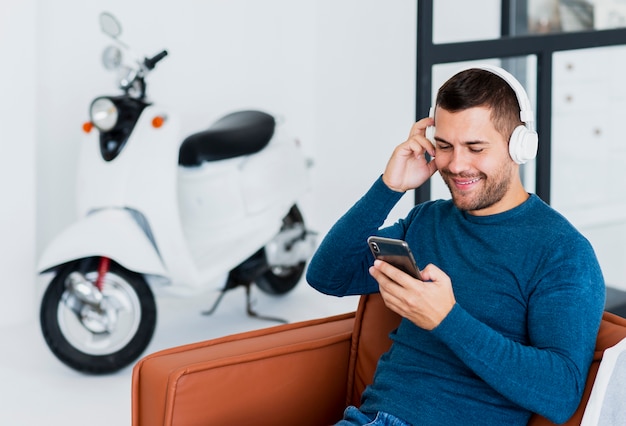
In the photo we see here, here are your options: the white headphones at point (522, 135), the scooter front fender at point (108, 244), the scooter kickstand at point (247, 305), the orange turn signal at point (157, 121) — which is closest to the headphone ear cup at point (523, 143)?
the white headphones at point (522, 135)

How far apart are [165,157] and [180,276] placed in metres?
0.41

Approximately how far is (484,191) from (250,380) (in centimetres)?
52

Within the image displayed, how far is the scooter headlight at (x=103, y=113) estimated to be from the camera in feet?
10.2

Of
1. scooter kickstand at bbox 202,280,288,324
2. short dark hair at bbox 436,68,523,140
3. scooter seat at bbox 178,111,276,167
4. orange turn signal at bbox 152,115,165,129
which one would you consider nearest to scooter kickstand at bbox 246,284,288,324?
scooter kickstand at bbox 202,280,288,324

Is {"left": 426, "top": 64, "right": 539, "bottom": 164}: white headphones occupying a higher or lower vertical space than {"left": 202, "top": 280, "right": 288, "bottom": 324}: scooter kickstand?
higher

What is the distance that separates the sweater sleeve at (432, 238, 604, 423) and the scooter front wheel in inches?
71.4

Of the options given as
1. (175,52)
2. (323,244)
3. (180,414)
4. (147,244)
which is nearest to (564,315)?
(323,244)

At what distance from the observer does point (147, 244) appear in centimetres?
308

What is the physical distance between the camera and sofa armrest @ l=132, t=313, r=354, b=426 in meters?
1.58

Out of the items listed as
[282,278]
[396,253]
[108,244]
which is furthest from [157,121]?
[396,253]

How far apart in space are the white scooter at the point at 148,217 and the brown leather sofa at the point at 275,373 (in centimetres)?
131

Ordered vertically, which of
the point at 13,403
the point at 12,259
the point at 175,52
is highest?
the point at 175,52

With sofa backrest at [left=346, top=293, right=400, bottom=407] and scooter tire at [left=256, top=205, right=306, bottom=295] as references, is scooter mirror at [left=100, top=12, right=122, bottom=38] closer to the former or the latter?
scooter tire at [left=256, top=205, right=306, bottom=295]

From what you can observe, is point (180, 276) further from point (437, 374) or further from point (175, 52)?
point (437, 374)
